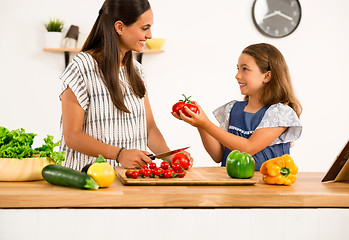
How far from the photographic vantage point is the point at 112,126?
217cm

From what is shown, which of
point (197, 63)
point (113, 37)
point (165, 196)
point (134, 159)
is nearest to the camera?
point (165, 196)

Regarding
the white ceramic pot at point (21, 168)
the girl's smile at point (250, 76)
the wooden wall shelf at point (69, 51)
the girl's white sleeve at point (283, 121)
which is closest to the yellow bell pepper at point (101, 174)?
the white ceramic pot at point (21, 168)

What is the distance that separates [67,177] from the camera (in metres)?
1.50

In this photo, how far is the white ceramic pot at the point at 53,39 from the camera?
409 centimetres

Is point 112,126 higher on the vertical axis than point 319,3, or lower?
lower

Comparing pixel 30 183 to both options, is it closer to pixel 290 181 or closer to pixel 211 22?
pixel 290 181

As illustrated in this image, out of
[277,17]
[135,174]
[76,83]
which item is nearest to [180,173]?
[135,174]

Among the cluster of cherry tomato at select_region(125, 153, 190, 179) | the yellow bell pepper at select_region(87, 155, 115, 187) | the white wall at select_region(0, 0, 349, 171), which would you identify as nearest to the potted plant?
the white wall at select_region(0, 0, 349, 171)

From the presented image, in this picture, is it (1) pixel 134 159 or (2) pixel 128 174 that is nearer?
(2) pixel 128 174

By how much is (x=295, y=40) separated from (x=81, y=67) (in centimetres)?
291

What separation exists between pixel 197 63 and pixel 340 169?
8.96ft

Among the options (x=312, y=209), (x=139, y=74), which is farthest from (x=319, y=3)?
(x=312, y=209)

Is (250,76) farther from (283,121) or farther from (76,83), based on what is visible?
(76,83)

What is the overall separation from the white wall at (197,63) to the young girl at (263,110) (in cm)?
198
